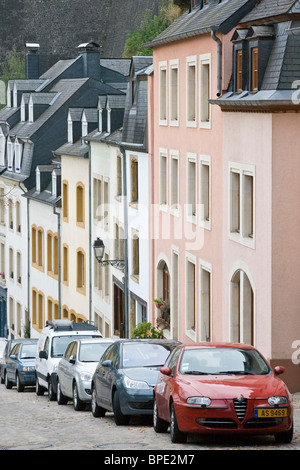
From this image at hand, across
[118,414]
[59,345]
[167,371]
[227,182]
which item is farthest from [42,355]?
[167,371]

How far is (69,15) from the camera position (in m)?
89.8

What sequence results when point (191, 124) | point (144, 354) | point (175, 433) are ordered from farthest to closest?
point (191, 124) < point (144, 354) < point (175, 433)

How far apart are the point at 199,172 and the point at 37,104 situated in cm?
2482

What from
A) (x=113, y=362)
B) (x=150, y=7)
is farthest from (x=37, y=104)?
(x=113, y=362)

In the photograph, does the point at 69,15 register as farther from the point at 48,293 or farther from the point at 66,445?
the point at 66,445

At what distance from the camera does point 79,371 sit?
20.9 m

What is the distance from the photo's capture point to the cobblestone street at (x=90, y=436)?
13.5m

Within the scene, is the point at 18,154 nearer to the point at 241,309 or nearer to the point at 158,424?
the point at 241,309

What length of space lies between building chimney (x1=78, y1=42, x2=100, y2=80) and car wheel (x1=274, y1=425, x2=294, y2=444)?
40.1 m

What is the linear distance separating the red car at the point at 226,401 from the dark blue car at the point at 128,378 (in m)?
1.91

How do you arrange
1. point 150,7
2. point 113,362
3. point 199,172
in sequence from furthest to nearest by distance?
point 150,7 < point 199,172 < point 113,362

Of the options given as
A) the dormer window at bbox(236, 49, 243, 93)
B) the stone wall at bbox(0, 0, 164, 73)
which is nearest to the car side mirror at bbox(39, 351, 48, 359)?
the dormer window at bbox(236, 49, 243, 93)

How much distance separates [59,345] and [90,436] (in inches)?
440
